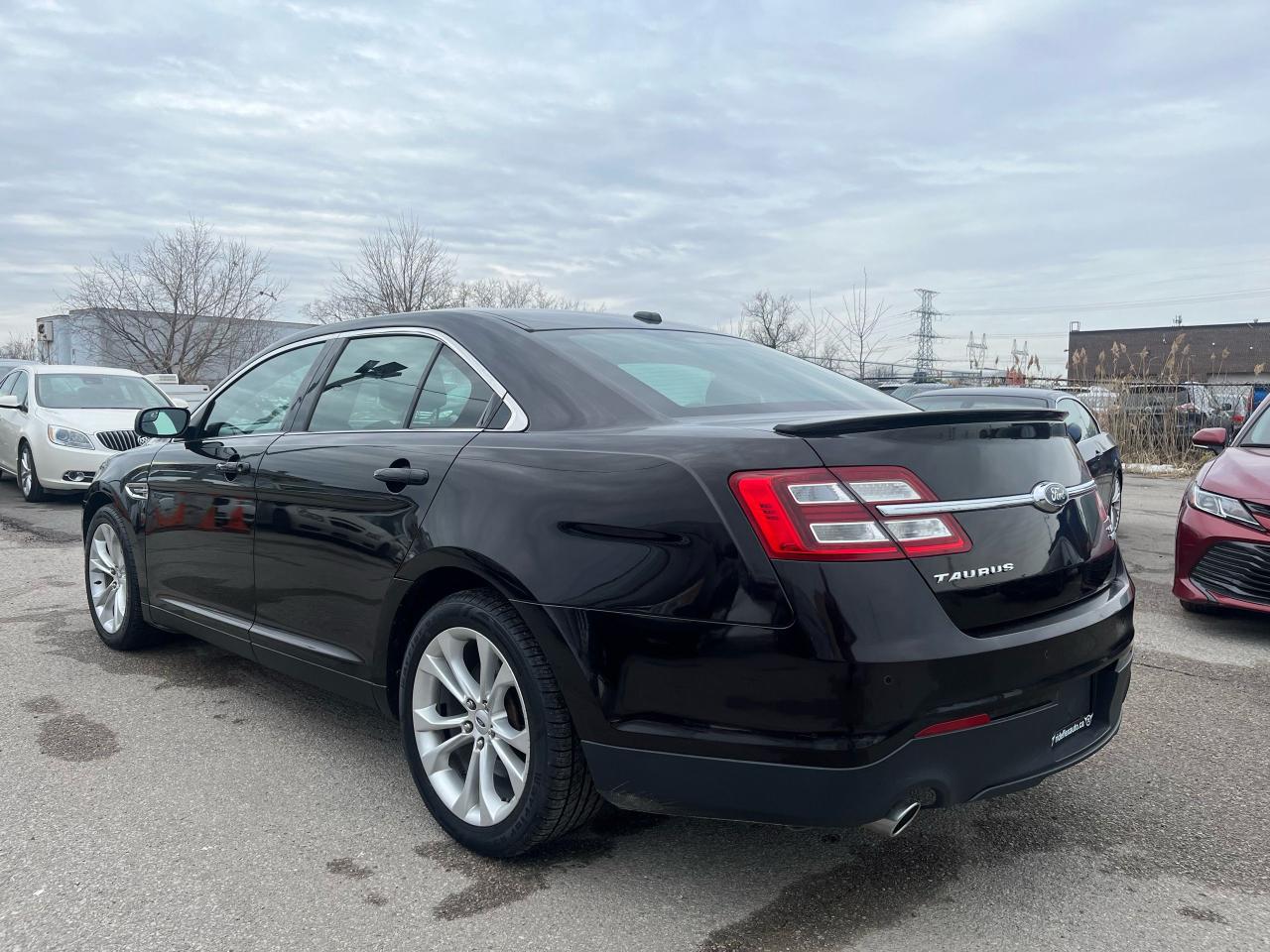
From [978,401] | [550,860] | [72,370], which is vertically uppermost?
[72,370]

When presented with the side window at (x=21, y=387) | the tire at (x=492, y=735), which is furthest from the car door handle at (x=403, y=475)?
the side window at (x=21, y=387)

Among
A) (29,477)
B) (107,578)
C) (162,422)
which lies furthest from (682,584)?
(29,477)

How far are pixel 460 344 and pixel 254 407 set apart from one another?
4.64 ft

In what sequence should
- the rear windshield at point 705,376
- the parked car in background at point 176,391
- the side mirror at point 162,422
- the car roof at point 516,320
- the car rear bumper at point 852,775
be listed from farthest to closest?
1. the parked car in background at point 176,391
2. the side mirror at point 162,422
3. the car roof at point 516,320
4. the rear windshield at point 705,376
5. the car rear bumper at point 852,775

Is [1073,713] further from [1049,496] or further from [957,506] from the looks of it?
[957,506]

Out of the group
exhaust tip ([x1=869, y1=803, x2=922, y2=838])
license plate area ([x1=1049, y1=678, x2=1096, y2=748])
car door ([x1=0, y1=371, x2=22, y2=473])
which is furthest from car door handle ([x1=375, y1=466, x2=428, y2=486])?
car door ([x1=0, y1=371, x2=22, y2=473])

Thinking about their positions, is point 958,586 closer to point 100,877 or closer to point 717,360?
point 717,360

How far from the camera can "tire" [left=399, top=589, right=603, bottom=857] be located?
8.52ft

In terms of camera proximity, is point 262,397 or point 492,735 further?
point 262,397

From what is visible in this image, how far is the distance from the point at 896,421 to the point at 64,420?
35.8 ft

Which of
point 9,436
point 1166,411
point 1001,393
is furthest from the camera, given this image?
point 1166,411

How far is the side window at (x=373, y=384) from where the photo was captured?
3404 mm

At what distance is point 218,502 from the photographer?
13.0 feet

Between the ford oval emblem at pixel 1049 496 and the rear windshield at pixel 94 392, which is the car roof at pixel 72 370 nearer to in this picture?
the rear windshield at pixel 94 392
